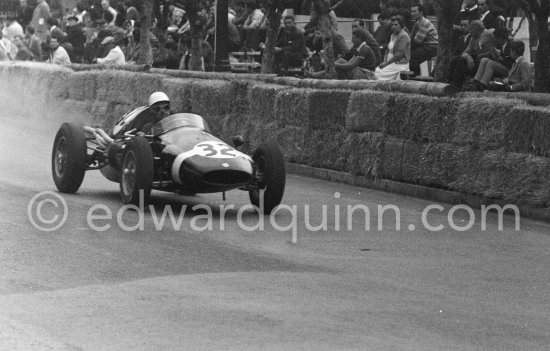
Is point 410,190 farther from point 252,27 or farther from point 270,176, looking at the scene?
point 252,27

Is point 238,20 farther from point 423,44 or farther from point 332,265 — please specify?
point 332,265

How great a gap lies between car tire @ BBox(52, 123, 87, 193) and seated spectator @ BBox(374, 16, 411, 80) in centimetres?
729

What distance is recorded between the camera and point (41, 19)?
116ft

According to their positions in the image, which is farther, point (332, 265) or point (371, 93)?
point (371, 93)

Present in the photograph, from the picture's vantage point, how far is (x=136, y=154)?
482 inches

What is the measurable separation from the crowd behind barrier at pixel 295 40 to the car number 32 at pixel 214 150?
5.53m

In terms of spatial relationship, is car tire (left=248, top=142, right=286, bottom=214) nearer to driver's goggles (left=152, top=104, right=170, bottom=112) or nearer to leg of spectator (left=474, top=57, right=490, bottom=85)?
driver's goggles (left=152, top=104, right=170, bottom=112)

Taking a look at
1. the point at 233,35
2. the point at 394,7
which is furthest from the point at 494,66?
the point at 233,35

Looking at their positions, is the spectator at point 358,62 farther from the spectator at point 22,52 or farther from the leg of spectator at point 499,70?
the spectator at point 22,52

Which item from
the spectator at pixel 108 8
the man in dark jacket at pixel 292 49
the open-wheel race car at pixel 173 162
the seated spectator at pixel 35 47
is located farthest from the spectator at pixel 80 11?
the open-wheel race car at pixel 173 162

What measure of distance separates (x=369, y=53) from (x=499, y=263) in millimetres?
10782

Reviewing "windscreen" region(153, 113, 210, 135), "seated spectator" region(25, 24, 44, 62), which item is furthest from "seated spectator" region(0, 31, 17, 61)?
"windscreen" region(153, 113, 210, 135)

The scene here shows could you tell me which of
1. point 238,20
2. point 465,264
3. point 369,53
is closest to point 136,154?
point 465,264

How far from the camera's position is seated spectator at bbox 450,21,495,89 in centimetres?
1791
